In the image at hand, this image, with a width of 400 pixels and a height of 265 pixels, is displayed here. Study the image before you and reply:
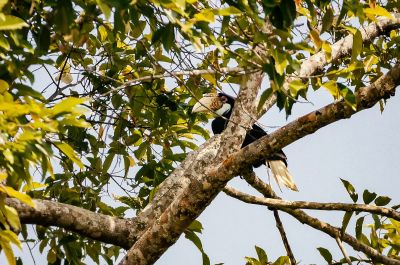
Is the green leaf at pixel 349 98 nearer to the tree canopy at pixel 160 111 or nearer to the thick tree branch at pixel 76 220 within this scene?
the tree canopy at pixel 160 111

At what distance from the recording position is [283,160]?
6.21 meters

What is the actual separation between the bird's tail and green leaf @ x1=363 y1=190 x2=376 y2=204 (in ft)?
7.52

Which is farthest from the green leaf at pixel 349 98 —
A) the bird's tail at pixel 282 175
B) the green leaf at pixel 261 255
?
the bird's tail at pixel 282 175

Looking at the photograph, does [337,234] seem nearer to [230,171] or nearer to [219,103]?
[230,171]

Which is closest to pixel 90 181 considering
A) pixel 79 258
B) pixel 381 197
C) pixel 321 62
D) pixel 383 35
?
pixel 79 258

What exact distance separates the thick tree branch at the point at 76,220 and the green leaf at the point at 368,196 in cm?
125

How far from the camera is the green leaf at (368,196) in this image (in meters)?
3.41

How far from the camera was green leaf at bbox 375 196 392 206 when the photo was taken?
338 cm

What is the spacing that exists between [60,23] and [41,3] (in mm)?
684

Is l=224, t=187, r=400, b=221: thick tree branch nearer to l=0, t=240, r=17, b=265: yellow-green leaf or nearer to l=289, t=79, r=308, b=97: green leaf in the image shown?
l=289, t=79, r=308, b=97: green leaf

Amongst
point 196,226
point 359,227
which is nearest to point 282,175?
point 196,226

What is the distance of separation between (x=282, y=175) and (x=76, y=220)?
8.49ft

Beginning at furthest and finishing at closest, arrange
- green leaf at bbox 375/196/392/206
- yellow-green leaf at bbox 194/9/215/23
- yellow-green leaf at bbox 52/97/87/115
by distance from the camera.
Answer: green leaf at bbox 375/196/392/206 < yellow-green leaf at bbox 194/9/215/23 < yellow-green leaf at bbox 52/97/87/115

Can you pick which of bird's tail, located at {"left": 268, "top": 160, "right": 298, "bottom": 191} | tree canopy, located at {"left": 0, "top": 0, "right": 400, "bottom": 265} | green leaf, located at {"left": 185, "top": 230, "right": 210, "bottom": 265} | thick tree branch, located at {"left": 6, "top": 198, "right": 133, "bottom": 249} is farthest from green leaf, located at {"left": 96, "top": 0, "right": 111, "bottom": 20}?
bird's tail, located at {"left": 268, "top": 160, "right": 298, "bottom": 191}
